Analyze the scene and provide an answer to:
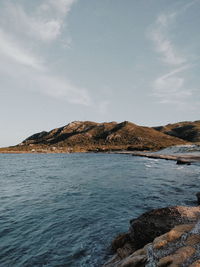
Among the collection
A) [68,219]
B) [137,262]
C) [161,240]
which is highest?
[161,240]

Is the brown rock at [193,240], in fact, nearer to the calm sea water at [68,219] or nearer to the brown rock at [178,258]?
the brown rock at [178,258]

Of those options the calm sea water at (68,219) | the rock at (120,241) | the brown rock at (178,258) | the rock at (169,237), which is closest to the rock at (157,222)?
the rock at (120,241)

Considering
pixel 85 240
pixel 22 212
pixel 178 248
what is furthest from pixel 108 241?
pixel 22 212

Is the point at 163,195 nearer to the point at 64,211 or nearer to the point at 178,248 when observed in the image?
the point at 64,211

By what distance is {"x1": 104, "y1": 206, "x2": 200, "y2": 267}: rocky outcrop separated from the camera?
256 inches

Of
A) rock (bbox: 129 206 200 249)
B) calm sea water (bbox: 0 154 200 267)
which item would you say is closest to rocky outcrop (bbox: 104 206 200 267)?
rock (bbox: 129 206 200 249)

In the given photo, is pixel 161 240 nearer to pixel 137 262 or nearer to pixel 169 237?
pixel 169 237

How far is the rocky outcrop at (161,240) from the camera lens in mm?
6504

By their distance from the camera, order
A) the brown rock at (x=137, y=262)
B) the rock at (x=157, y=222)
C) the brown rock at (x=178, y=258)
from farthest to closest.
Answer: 1. the rock at (x=157, y=222)
2. the brown rock at (x=137, y=262)
3. the brown rock at (x=178, y=258)

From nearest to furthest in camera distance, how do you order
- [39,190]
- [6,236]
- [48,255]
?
1. [48,255]
2. [6,236]
3. [39,190]

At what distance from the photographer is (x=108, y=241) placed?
14.4m

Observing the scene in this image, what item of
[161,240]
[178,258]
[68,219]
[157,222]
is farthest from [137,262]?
[68,219]

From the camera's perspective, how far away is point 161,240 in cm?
823

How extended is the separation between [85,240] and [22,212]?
10590 millimetres
